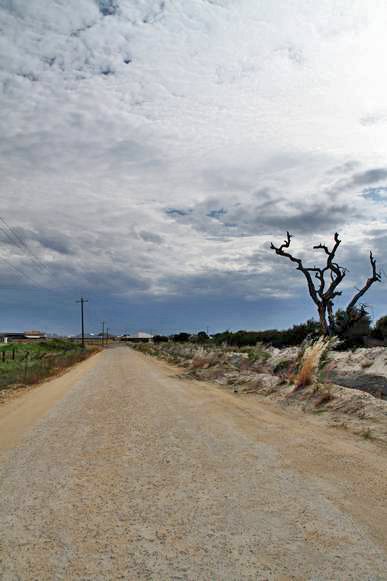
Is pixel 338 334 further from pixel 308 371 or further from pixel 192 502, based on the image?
pixel 192 502

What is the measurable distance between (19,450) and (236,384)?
11653 millimetres

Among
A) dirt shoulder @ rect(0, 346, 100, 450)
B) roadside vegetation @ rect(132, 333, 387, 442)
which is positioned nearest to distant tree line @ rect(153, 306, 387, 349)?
roadside vegetation @ rect(132, 333, 387, 442)

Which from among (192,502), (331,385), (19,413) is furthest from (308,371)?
(192,502)

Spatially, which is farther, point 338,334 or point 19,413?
point 338,334

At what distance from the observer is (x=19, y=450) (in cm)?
770

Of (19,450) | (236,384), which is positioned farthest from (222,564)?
(236,384)

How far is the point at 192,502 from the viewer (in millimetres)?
5117

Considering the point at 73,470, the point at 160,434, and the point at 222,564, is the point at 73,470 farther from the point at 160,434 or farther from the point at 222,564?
the point at 222,564

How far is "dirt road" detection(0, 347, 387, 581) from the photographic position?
3.77m

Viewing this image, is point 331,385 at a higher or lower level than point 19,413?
higher

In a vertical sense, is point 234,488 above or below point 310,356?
below

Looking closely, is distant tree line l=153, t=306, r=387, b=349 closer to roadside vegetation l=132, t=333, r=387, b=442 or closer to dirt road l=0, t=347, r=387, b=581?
roadside vegetation l=132, t=333, r=387, b=442

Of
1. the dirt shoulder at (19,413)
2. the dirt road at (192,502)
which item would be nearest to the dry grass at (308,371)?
the dirt road at (192,502)

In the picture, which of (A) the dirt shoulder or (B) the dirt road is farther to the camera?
(A) the dirt shoulder
